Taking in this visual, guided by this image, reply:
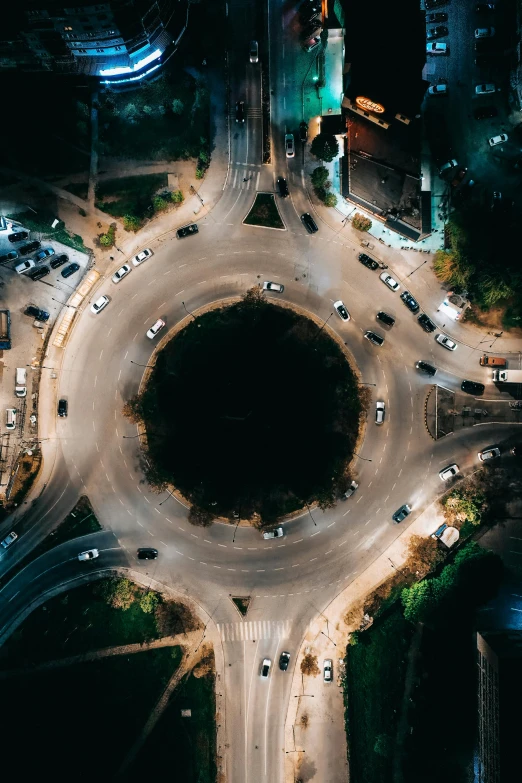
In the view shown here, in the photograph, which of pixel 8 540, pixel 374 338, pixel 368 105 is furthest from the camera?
pixel 374 338

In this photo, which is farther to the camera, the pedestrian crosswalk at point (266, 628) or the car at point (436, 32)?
the car at point (436, 32)

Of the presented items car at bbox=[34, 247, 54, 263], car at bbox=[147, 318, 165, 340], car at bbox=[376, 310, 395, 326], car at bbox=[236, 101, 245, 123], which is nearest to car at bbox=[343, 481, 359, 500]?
car at bbox=[376, 310, 395, 326]

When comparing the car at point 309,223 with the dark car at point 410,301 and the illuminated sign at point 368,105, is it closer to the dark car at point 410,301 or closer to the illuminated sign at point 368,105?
the illuminated sign at point 368,105

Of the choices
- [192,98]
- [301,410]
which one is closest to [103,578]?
[301,410]

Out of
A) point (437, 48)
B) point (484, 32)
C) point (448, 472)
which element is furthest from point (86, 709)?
point (484, 32)

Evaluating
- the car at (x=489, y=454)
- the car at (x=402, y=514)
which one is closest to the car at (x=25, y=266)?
the car at (x=402, y=514)

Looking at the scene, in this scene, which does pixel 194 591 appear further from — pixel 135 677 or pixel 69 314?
pixel 69 314

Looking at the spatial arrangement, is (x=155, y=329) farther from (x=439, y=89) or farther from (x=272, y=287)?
(x=439, y=89)
